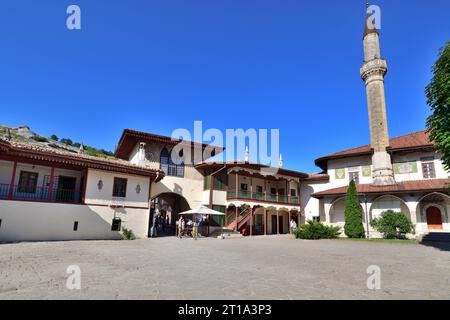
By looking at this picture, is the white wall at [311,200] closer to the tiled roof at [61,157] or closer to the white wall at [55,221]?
the tiled roof at [61,157]

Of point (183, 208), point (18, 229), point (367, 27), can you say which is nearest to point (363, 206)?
point (183, 208)

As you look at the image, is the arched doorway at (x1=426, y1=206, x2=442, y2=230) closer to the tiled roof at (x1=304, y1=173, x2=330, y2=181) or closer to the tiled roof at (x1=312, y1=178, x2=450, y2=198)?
the tiled roof at (x1=312, y1=178, x2=450, y2=198)

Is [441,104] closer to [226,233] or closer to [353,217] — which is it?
[353,217]

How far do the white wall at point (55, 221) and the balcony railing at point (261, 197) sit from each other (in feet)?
29.7

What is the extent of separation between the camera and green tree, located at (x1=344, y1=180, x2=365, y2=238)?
816 inches

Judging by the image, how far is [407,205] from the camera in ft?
69.2

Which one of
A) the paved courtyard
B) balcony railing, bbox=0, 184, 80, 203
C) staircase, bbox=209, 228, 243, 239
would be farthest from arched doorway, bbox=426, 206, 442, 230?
balcony railing, bbox=0, 184, 80, 203

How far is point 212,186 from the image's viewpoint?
23234 millimetres

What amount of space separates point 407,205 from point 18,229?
25.2m

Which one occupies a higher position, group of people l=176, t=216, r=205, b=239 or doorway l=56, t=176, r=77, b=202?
doorway l=56, t=176, r=77, b=202

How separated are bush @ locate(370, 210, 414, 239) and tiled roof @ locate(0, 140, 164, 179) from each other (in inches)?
635

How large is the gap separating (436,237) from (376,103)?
486 inches

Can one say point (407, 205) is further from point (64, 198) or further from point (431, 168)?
point (64, 198)

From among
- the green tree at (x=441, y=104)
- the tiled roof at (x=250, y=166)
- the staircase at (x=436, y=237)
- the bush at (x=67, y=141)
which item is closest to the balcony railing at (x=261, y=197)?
the tiled roof at (x=250, y=166)
